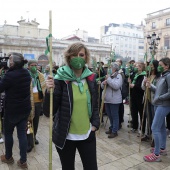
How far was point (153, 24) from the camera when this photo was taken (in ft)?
146

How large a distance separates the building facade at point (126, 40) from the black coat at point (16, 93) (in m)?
81.0

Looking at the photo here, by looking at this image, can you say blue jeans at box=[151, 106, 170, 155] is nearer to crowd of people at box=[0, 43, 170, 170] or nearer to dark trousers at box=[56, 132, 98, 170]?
crowd of people at box=[0, 43, 170, 170]

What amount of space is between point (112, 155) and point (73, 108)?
2.24 m

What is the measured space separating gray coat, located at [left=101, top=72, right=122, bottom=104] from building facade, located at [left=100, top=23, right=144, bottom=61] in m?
79.0

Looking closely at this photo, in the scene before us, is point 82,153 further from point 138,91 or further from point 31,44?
point 31,44

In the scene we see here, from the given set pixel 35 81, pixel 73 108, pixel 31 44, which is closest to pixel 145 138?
pixel 35 81

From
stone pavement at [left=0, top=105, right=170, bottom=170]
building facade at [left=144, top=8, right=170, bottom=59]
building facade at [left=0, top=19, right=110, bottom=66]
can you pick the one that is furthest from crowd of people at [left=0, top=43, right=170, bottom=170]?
building facade at [left=144, top=8, right=170, bottom=59]

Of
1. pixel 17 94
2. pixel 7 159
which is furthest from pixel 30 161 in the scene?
pixel 17 94

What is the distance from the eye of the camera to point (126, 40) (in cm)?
8662

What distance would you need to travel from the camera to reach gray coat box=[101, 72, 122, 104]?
4852 millimetres

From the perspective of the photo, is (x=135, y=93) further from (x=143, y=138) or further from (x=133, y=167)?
(x=133, y=167)

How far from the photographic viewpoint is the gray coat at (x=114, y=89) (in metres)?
4.85

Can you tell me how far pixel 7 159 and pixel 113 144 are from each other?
2197mm

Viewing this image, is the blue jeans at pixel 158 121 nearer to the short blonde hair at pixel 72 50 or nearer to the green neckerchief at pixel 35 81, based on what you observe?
the short blonde hair at pixel 72 50
